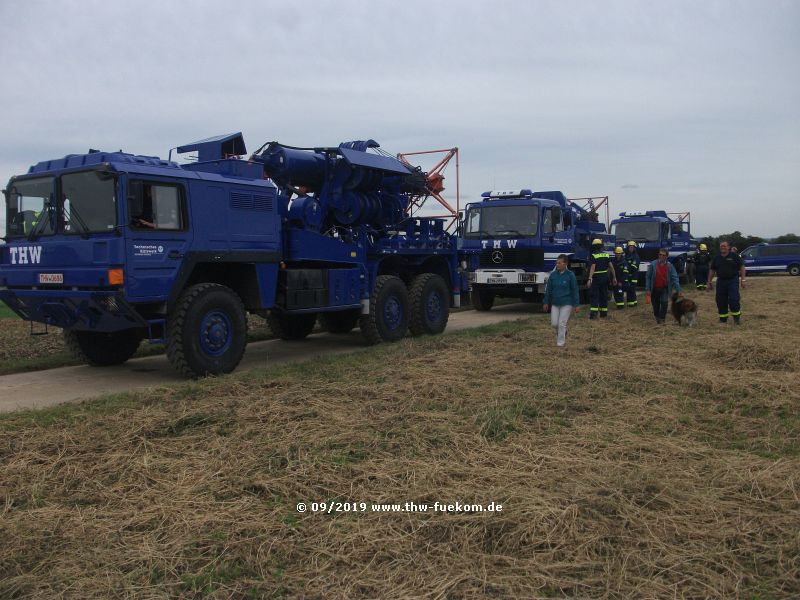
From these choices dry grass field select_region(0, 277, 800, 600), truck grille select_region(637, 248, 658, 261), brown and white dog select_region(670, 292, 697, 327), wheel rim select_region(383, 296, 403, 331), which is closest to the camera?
dry grass field select_region(0, 277, 800, 600)

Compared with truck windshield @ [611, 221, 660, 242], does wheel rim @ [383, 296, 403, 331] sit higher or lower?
lower

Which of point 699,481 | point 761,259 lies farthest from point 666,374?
point 761,259

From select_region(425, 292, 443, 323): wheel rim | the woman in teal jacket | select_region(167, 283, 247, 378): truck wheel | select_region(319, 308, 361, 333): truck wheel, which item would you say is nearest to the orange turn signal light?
select_region(167, 283, 247, 378): truck wheel

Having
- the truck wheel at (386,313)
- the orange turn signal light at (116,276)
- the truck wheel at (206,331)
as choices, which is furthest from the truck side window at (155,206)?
the truck wheel at (386,313)

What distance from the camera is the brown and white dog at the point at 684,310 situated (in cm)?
1266

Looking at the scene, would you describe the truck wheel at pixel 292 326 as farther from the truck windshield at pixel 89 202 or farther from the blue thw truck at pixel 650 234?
the blue thw truck at pixel 650 234

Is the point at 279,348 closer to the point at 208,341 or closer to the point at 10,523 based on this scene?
the point at 208,341

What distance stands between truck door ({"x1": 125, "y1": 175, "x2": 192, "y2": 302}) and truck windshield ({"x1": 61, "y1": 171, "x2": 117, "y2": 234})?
23cm

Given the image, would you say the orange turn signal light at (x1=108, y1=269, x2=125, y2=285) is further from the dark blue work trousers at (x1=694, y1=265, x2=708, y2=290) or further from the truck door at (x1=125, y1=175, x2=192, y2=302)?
the dark blue work trousers at (x1=694, y1=265, x2=708, y2=290)

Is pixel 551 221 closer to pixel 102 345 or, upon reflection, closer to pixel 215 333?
pixel 215 333

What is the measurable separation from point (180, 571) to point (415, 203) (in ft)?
33.9

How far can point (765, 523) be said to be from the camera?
4.02m

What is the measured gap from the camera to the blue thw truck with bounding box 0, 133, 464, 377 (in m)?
7.93

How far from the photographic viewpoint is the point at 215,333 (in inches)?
348
